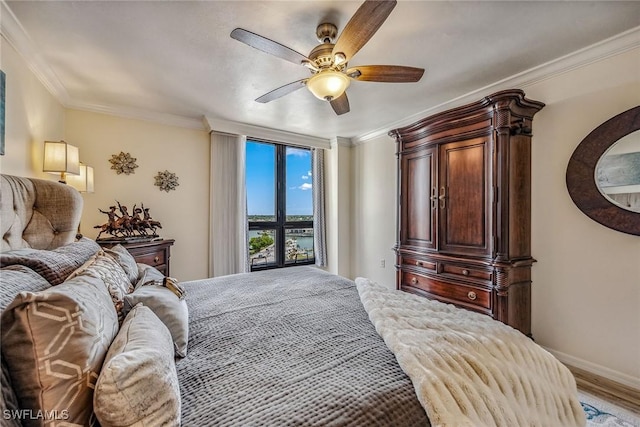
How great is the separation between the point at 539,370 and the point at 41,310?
1.70m

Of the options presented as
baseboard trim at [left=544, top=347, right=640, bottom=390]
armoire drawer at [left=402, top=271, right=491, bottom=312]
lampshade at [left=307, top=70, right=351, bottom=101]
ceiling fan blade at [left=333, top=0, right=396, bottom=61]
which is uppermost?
Result: ceiling fan blade at [left=333, top=0, right=396, bottom=61]

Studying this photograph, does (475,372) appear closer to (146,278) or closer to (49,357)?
(49,357)

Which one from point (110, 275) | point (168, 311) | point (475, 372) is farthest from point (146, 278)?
point (475, 372)

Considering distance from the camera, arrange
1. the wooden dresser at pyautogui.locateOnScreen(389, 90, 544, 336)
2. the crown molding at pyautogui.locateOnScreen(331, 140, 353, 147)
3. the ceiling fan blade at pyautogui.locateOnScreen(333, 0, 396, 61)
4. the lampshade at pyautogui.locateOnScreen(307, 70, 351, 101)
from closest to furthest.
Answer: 1. the ceiling fan blade at pyautogui.locateOnScreen(333, 0, 396, 61)
2. the lampshade at pyautogui.locateOnScreen(307, 70, 351, 101)
3. the wooden dresser at pyautogui.locateOnScreen(389, 90, 544, 336)
4. the crown molding at pyautogui.locateOnScreen(331, 140, 353, 147)

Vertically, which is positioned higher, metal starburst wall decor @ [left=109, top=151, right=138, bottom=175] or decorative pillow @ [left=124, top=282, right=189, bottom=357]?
metal starburst wall decor @ [left=109, top=151, right=138, bottom=175]

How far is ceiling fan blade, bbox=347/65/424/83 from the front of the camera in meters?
1.78

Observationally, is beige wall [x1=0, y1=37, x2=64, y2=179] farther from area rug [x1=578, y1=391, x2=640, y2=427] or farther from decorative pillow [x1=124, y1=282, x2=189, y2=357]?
area rug [x1=578, y1=391, x2=640, y2=427]

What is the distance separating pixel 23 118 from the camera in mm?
2055

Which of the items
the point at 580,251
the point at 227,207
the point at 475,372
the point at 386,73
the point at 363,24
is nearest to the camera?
the point at 475,372

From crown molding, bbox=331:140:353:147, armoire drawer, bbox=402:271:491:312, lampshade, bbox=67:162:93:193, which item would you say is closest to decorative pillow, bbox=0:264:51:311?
lampshade, bbox=67:162:93:193

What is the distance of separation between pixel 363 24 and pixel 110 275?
5.43 ft

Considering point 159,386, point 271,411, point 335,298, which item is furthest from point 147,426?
point 335,298

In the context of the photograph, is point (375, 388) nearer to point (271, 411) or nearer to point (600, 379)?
point (271, 411)

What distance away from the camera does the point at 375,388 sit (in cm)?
91
